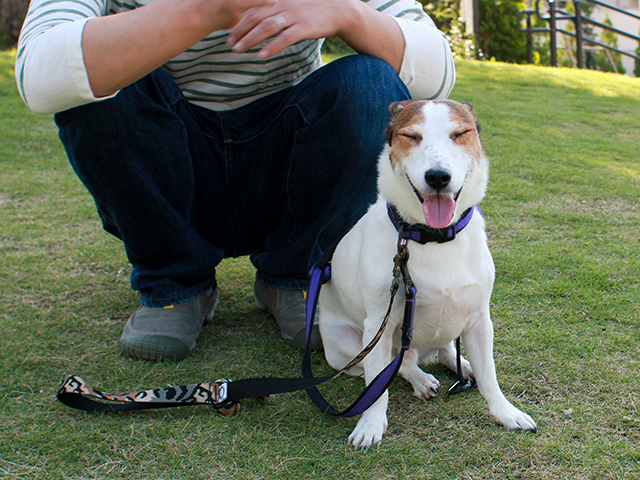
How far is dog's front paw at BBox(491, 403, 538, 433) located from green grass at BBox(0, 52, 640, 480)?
3 centimetres

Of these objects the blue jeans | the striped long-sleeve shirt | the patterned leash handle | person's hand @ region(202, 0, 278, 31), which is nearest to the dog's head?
the blue jeans

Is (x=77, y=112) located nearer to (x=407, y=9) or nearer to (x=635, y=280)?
(x=407, y=9)

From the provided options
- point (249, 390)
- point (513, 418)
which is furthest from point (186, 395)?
point (513, 418)

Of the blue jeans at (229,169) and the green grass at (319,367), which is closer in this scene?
the green grass at (319,367)

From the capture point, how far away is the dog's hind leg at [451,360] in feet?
6.53

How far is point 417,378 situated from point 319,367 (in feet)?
1.33

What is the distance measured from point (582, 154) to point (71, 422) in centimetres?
454

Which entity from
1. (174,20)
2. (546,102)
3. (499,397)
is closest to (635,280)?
(499,397)

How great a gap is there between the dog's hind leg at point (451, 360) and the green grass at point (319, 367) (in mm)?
57

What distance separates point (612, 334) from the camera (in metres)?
2.14

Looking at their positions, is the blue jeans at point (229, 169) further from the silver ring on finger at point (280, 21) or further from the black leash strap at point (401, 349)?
the black leash strap at point (401, 349)

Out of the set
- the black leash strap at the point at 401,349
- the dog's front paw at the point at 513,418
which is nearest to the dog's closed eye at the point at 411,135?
the black leash strap at the point at 401,349

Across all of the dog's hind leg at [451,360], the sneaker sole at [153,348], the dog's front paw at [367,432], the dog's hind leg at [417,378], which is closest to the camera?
the dog's front paw at [367,432]

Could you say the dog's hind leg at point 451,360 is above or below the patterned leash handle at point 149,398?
below
